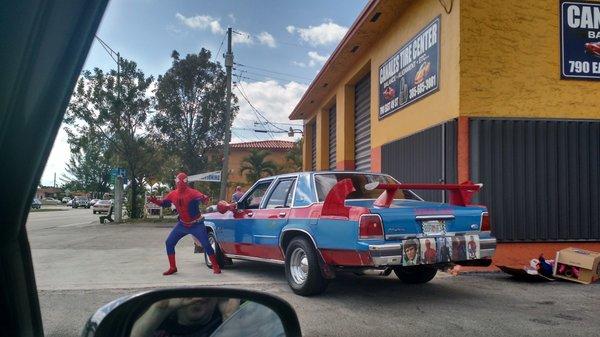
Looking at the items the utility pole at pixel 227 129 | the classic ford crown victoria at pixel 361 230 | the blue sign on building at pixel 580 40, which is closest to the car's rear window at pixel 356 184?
the classic ford crown victoria at pixel 361 230

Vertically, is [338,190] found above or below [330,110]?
below

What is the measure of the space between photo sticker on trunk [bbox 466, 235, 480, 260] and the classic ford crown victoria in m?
0.01

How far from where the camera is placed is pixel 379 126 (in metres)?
14.1

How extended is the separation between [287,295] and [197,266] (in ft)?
11.9

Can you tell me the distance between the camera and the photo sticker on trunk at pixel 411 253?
234 inches

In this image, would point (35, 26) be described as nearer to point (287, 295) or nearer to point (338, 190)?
point (338, 190)

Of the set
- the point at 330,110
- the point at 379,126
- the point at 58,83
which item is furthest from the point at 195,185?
the point at 58,83

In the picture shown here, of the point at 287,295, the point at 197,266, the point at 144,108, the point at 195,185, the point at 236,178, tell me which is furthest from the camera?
the point at 236,178

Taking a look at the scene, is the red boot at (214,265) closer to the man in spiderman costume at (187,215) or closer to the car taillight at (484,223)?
the man in spiderman costume at (187,215)

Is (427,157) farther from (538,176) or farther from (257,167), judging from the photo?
(257,167)

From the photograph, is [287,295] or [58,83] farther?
[287,295]

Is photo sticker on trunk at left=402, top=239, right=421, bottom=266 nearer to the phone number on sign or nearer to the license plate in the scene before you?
the license plate

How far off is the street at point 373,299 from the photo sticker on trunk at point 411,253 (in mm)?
552

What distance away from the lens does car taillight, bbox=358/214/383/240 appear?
19.2 feet
